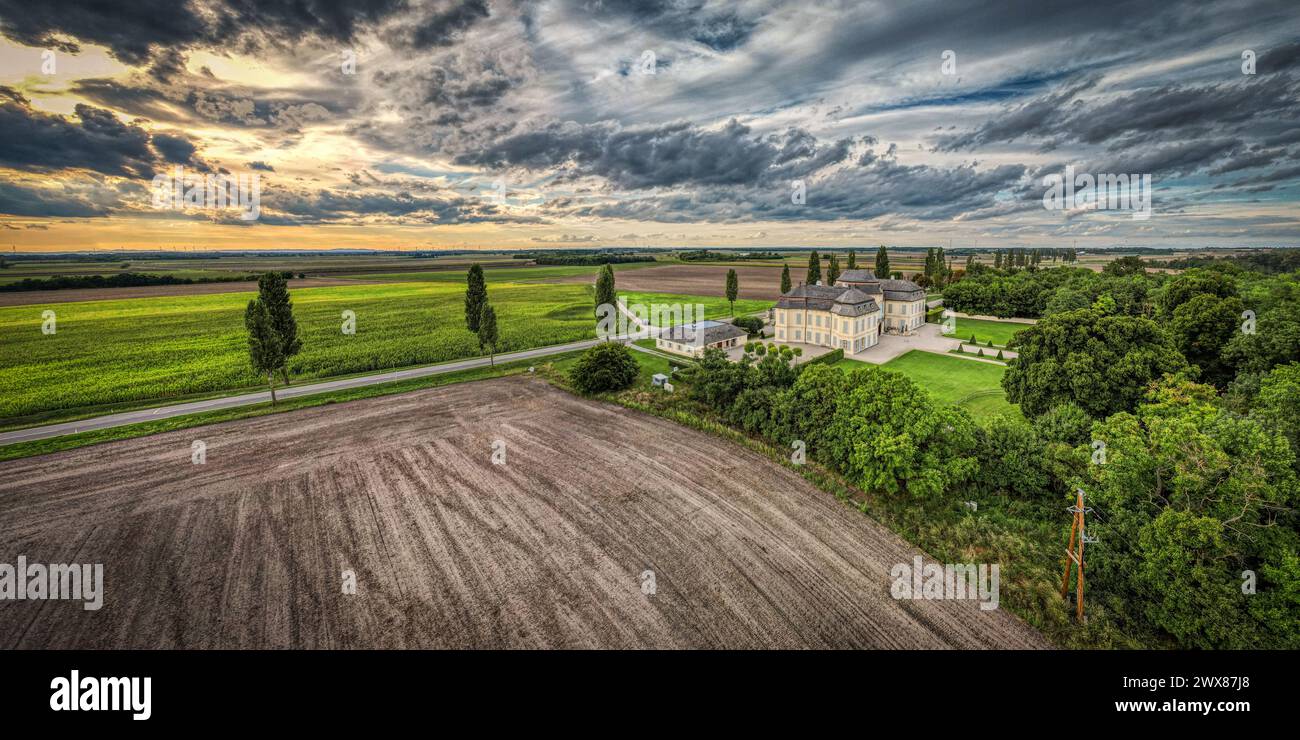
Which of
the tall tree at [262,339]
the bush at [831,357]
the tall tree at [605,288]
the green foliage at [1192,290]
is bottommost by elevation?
the bush at [831,357]

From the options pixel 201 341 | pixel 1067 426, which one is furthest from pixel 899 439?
pixel 201 341

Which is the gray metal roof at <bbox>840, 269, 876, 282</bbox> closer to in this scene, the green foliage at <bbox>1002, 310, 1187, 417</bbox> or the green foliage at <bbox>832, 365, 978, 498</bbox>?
the green foliage at <bbox>1002, 310, 1187, 417</bbox>

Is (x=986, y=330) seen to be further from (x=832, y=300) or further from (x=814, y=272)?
(x=832, y=300)

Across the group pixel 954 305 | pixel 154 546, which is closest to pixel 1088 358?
pixel 154 546

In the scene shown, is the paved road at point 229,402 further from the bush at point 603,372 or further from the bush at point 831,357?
the bush at point 831,357

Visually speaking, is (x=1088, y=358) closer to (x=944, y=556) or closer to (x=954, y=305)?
(x=944, y=556)

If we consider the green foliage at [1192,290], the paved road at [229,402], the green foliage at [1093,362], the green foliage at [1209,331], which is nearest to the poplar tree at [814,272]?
the green foliage at [1192,290]
